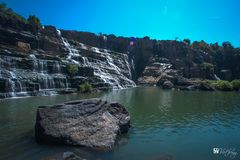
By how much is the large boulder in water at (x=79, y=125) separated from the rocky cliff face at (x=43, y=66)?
36.6 meters

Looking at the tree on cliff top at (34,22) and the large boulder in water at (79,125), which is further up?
the tree on cliff top at (34,22)

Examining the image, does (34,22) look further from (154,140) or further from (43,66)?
(154,140)

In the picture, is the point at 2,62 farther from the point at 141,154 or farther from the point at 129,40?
the point at 129,40

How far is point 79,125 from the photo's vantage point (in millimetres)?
17562

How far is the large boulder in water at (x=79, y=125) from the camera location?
16344 mm

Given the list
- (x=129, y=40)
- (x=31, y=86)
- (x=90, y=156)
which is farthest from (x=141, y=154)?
(x=129, y=40)

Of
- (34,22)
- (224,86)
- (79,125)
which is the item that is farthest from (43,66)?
(224,86)

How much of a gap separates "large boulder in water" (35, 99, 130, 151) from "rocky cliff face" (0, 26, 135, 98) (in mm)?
36640

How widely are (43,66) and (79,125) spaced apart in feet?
171

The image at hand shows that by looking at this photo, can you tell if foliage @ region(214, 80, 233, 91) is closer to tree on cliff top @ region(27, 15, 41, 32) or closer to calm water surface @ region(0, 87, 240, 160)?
calm water surface @ region(0, 87, 240, 160)

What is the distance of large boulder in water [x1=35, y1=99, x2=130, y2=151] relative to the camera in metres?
16.3

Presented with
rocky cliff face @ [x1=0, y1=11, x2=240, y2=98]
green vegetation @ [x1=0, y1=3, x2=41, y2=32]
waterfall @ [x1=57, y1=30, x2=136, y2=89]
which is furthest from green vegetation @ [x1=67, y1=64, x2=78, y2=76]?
green vegetation @ [x1=0, y1=3, x2=41, y2=32]

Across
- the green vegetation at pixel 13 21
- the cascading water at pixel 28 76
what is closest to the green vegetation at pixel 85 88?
the cascading water at pixel 28 76

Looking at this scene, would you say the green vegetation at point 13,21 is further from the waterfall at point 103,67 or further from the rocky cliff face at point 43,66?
the waterfall at point 103,67
